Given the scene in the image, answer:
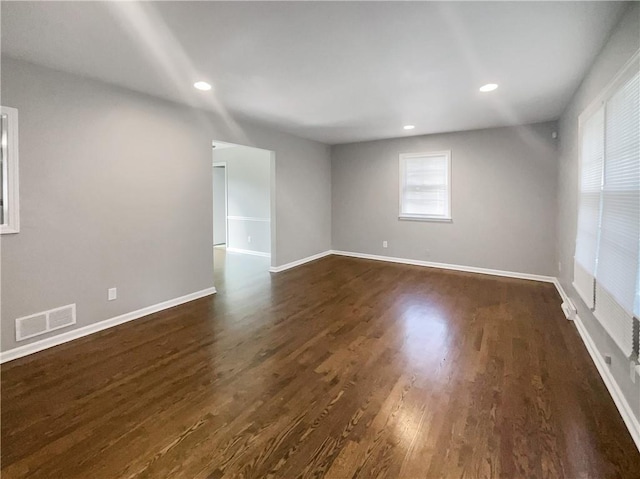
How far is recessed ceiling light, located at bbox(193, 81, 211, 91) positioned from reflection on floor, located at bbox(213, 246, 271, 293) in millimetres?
2656

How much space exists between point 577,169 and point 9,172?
17.5ft

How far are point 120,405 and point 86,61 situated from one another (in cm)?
276

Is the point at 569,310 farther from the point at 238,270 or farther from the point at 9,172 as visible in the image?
the point at 9,172

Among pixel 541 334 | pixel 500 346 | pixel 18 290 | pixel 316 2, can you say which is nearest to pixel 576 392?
pixel 500 346

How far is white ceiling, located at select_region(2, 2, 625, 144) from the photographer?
2025 mm

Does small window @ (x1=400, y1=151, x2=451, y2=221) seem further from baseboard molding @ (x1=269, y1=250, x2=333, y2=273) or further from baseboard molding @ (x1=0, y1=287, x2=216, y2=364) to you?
baseboard molding @ (x1=0, y1=287, x2=216, y2=364)

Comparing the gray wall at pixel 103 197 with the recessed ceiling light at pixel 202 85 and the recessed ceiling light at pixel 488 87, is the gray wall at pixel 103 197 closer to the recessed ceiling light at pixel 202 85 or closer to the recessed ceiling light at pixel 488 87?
the recessed ceiling light at pixel 202 85

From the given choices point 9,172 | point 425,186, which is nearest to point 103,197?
point 9,172

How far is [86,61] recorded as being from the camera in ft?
8.98

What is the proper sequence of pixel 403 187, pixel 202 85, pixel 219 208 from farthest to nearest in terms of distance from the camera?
pixel 219 208, pixel 403 187, pixel 202 85

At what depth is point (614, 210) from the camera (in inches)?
85.7

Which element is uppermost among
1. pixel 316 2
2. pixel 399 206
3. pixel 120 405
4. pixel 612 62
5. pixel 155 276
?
pixel 316 2

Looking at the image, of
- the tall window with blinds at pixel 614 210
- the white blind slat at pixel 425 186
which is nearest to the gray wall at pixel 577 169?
the tall window with blinds at pixel 614 210

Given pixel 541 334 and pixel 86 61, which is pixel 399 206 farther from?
pixel 86 61
